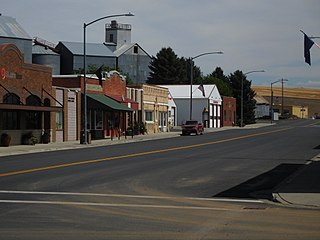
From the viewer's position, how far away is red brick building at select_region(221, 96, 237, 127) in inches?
3964

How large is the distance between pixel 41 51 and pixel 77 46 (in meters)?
6.82

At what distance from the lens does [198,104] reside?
91.6m

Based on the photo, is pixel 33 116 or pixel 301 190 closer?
pixel 301 190

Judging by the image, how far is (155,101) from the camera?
224 feet

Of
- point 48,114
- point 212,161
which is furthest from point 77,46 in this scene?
point 212,161

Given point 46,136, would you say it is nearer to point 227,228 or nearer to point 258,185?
point 258,185

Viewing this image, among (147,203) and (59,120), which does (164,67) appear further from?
(147,203)

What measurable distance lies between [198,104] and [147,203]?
78.7 meters

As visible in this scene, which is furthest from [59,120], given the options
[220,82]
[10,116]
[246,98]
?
[220,82]

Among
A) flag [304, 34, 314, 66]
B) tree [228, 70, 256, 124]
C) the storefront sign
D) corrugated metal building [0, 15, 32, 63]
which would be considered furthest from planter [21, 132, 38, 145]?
tree [228, 70, 256, 124]

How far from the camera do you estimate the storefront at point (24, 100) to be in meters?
38.7

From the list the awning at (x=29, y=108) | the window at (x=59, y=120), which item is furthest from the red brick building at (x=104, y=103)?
the awning at (x=29, y=108)

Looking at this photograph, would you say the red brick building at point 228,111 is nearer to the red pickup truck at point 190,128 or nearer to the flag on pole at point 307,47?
the red pickup truck at point 190,128

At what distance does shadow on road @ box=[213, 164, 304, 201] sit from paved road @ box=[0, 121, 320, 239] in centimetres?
3
